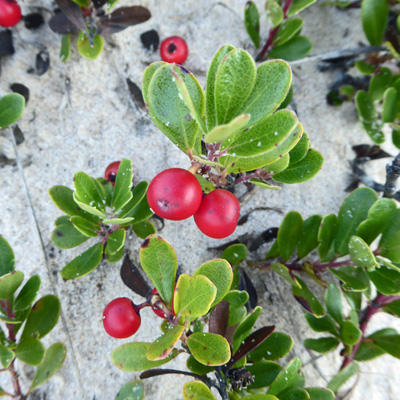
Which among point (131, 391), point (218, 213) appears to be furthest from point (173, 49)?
point (131, 391)

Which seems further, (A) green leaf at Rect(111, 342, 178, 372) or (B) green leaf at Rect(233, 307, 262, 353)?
(B) green leaf at Rect(233, 307, 262, 353)

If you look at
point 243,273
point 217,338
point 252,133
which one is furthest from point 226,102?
point 243,273

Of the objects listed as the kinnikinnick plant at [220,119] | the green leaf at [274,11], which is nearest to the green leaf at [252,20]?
the green leaf at [274,11]

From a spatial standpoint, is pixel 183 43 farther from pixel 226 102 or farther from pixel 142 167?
pixel 226 102

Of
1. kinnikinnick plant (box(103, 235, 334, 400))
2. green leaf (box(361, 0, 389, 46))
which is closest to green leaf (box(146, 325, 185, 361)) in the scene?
kinnikinnick plant (box(103, 235, 334, 400))

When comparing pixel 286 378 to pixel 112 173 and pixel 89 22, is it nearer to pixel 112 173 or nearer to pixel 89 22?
pixel 112 173

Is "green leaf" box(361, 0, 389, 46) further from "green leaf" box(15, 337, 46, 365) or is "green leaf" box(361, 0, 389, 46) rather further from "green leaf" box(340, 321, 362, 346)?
"green leaf" box(15, 337, 46, 365)
